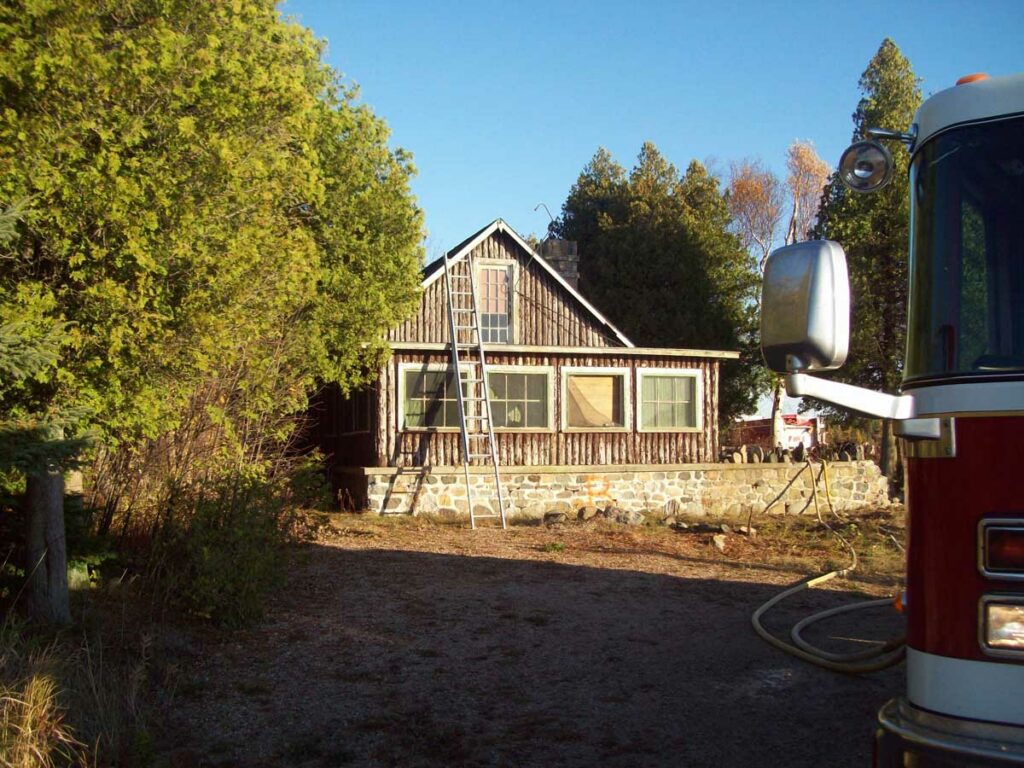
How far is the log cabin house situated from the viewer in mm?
17531

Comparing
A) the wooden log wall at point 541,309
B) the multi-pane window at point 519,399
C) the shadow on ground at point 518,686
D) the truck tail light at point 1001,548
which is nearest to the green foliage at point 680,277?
the wooden log wall at point 541,309

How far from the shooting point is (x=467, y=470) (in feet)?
55.4

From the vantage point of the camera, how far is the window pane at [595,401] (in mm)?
18719

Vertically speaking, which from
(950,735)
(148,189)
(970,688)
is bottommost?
(950,735)

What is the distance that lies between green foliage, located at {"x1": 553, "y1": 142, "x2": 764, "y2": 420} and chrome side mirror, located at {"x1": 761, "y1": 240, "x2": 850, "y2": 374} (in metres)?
27.4

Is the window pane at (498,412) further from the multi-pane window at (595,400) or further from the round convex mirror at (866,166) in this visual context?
the round convex mirror at (866,166)

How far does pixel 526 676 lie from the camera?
22.6ft

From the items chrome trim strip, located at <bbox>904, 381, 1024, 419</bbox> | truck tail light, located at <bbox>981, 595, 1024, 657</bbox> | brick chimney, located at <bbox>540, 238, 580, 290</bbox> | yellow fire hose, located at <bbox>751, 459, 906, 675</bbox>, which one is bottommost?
yellow fire hose, located at <bbox>751, 459, 906, 675</bbox>

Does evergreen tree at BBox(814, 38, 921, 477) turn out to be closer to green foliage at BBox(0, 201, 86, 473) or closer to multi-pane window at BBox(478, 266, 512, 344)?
multi-pane window at BBox(478, 266, 512, 344)

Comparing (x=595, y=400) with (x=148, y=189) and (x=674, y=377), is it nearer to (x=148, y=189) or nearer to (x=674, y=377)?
(x=674, y=377)

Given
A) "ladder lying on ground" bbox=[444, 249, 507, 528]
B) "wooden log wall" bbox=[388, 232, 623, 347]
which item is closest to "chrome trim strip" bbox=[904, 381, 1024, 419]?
"ladder lying on ground" bbox=[444, 249, 507, 528]

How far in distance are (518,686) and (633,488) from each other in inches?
483

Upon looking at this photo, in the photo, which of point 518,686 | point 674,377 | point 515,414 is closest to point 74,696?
point 518,686

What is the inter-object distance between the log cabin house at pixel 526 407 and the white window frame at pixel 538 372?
0.02m
